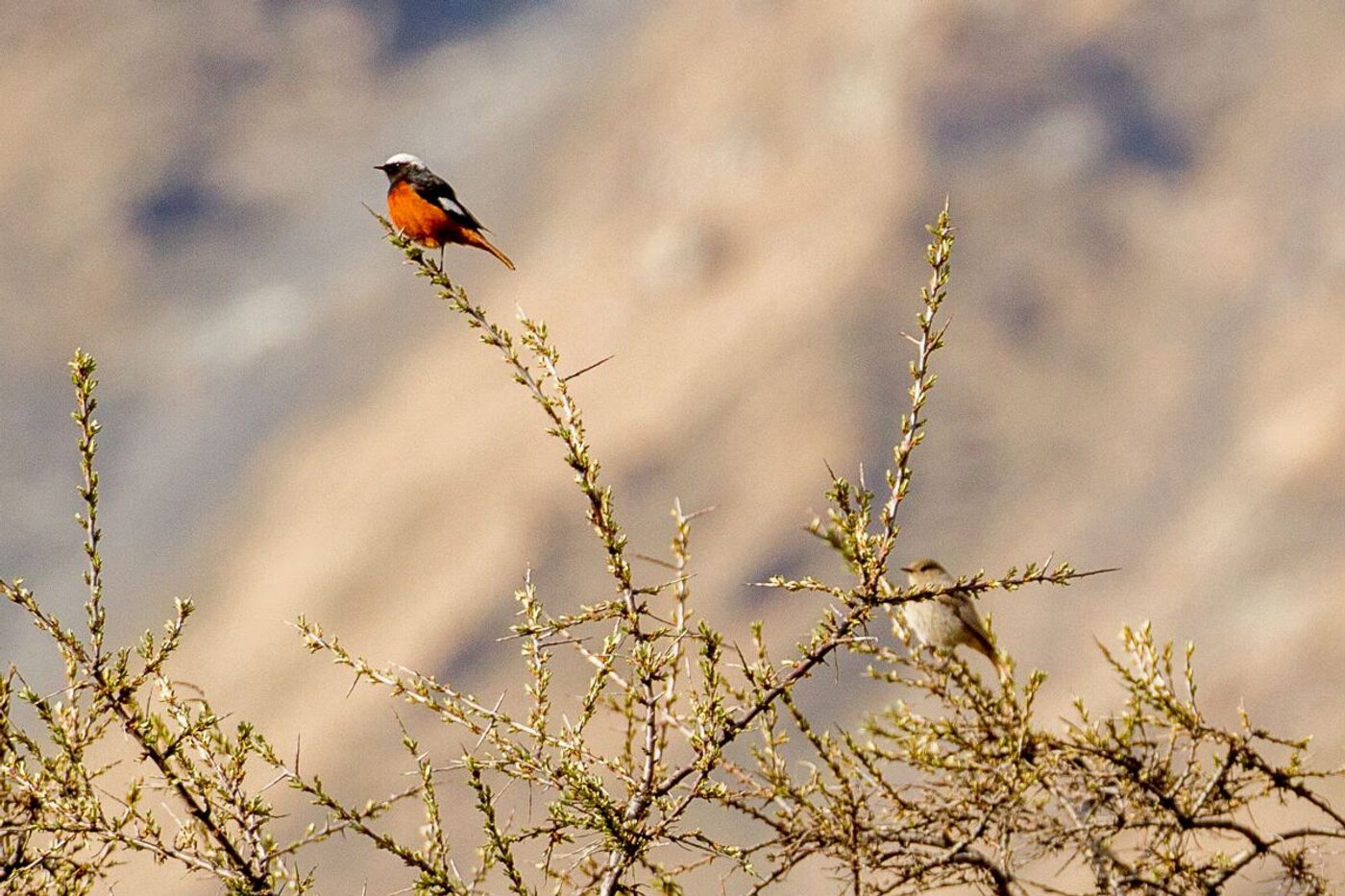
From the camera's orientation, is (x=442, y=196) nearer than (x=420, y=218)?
No

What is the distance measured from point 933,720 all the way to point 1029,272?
116 m

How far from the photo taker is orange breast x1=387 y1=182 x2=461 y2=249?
8727 millimetres

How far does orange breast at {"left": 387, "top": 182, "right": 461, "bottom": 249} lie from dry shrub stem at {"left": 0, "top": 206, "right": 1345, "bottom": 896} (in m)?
4.65

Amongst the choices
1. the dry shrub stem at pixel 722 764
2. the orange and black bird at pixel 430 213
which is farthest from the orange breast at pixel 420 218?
the dry shrub stem at pixel 722 764

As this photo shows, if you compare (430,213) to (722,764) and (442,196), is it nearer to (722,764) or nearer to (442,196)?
(442,196)

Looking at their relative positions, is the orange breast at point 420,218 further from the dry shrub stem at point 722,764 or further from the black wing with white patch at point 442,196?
the dry shrub stem at point 722,764

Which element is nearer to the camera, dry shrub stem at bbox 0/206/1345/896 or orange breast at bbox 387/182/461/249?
dry shrub stem at bbox 0/206/1345/896

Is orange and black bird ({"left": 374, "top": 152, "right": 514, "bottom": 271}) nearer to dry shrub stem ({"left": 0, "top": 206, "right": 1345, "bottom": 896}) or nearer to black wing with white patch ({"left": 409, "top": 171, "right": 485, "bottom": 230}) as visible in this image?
black wing with white patch ({"left": 409, "top": 171, "right": 485, "bottom": 230})

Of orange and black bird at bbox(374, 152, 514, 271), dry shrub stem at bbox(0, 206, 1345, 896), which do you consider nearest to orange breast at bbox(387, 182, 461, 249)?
orange and black bird at bbox(374, 152, 514, 271)

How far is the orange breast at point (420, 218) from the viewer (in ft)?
28.6

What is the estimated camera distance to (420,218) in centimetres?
882

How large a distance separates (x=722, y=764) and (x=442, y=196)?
6.37 m

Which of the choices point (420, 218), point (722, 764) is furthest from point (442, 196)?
point (722, 764)

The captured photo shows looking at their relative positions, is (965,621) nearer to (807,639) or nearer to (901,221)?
(807,639)
